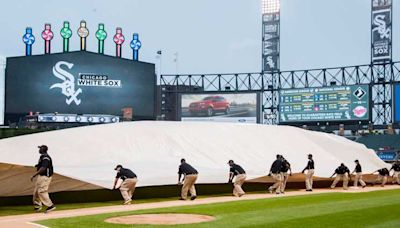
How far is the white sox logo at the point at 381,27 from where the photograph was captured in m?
64.8

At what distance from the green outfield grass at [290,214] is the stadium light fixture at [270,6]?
55.1 m

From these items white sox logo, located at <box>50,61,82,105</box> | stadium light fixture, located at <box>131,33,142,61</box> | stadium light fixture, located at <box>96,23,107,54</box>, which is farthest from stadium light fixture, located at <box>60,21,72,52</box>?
stadium light fixture, located at <box>131,33,142,61</box>

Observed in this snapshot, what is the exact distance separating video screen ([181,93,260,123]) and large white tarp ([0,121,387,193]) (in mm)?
35581

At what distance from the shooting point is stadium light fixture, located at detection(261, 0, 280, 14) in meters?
75.2

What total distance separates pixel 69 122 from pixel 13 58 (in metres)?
8.51

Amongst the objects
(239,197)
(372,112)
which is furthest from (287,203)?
(372,112)

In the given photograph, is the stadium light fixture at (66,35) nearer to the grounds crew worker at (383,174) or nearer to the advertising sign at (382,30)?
the advertising sign at (382,30)

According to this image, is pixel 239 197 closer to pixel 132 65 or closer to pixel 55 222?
pixel 55 222

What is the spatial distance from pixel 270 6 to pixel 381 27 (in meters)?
15.1

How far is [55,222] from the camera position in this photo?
14.6 metres

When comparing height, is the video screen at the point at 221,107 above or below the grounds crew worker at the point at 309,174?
above

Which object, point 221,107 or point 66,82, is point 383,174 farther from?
point 221,107

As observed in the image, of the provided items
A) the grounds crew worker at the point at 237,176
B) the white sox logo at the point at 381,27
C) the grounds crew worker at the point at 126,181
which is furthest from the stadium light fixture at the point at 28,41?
the grounds crew worker at the point at 126,181

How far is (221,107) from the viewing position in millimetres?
74625
